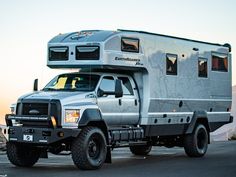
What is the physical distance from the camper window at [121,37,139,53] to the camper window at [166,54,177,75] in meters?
1.66

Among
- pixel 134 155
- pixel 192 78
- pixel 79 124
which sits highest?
pixel 192 78

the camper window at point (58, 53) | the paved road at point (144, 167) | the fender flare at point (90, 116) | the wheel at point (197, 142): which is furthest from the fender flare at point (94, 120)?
the wheel at point (197, 142)

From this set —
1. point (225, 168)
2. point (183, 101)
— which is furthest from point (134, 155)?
point (225, 168)

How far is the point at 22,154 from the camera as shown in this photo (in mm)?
15078

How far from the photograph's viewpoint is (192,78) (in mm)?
18828

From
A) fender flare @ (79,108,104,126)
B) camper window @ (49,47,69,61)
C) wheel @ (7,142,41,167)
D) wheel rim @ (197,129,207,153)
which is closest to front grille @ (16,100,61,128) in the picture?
fender flare @ (79,108,104,126)

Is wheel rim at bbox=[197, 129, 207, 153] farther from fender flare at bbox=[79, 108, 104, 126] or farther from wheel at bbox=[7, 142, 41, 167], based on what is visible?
wheel at bbox=[7, 142, 41, 167]

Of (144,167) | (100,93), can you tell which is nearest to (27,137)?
(100,93)

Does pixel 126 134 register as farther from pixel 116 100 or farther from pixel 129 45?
pixel 129 45

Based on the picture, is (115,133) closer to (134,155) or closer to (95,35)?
(95,35)

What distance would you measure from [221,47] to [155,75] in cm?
454

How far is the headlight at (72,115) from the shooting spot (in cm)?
1402

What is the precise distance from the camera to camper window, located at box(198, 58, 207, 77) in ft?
63.3

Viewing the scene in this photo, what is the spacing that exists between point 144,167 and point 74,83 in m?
2.79
